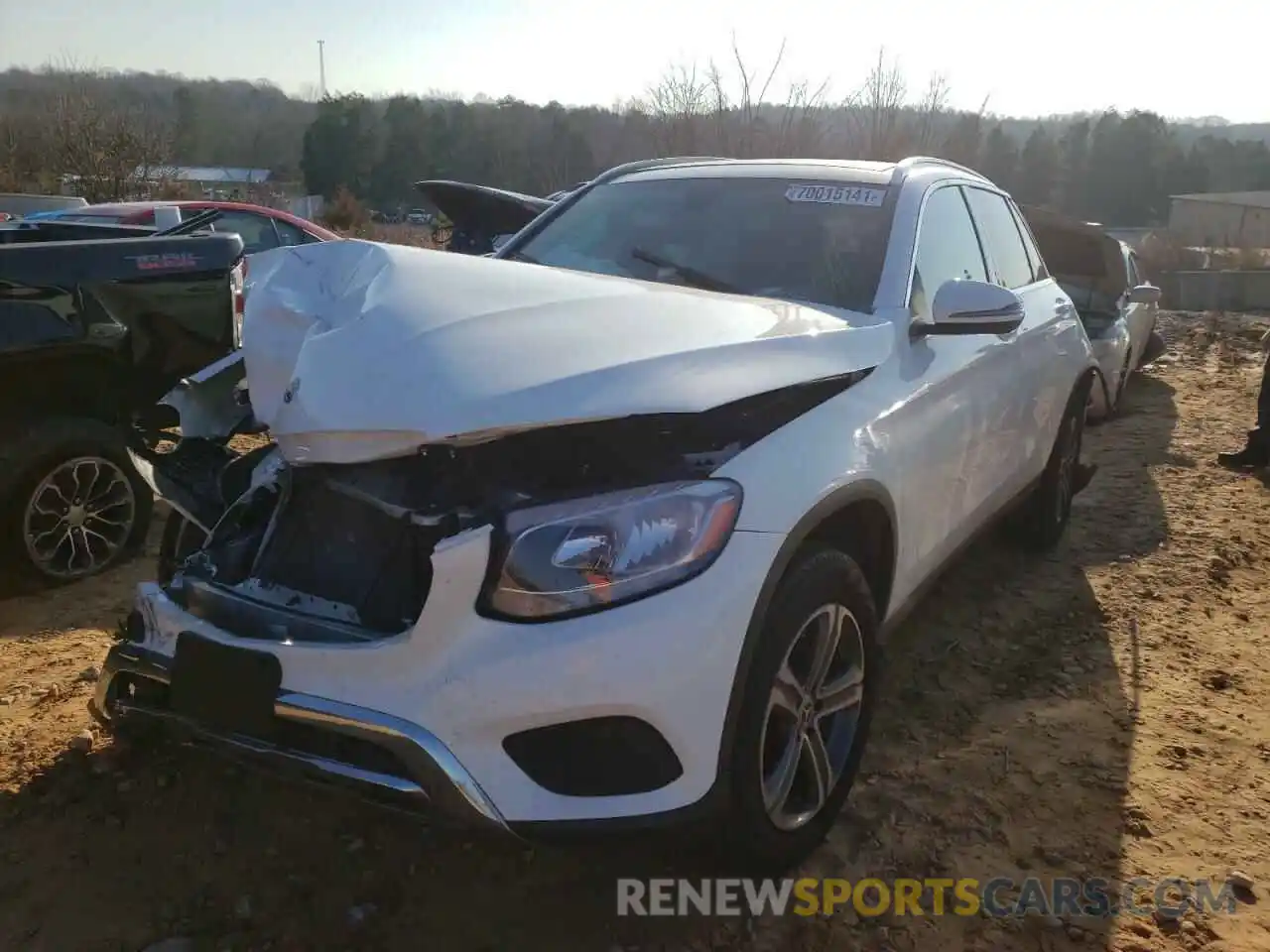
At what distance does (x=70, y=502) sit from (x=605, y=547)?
3.07 metres

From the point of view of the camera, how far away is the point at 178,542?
3.02 meters

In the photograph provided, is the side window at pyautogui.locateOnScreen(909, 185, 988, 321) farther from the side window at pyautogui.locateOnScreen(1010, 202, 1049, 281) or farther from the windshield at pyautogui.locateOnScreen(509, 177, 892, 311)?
the side window at pyautogui.locateOnScreen(1010, 202, 1049, 281)

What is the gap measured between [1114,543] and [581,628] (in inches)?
171

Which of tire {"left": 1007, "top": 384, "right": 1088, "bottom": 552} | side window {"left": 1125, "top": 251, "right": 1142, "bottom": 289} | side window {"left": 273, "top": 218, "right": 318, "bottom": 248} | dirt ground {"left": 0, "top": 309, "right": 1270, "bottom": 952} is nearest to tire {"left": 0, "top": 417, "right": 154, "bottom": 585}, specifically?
dirt ground {"left": 0, "top": 309, "right": 1270, "bottom": 952}

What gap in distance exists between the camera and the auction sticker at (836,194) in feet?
11.1

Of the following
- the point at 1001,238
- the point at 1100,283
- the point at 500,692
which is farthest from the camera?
the point at 1100,283

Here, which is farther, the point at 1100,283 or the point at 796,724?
the point at 1100,283

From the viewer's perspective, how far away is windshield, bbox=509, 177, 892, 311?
3.18 m

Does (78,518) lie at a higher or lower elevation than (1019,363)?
lower

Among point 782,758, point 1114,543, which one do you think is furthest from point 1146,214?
point 782,758

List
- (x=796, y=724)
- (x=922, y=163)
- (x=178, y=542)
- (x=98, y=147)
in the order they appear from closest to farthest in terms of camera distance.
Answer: (x=796, y=724)
(x=178, y=542)
(x=922, y=163)
(x=98, y=147)

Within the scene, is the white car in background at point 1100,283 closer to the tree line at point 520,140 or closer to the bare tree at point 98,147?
the tree line at point 520,140

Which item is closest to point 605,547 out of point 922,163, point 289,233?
point 922,163

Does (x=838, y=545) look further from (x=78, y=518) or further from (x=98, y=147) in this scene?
(x=98, y=147)
